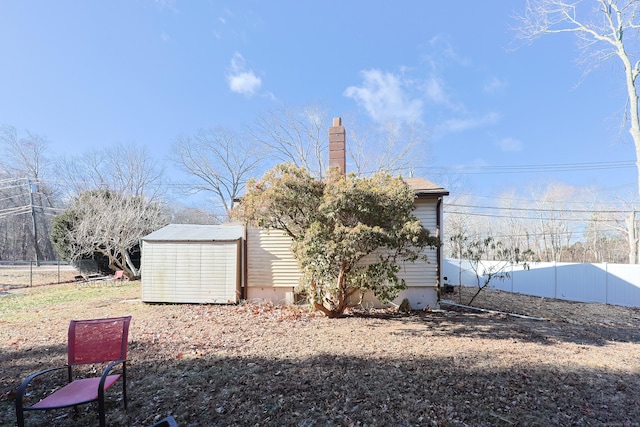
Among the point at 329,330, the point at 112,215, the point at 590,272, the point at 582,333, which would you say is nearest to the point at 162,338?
the point at 329,330

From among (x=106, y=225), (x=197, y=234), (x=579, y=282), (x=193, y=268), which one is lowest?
(x=579, y=282)

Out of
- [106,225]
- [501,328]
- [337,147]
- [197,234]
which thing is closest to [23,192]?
[106,225]

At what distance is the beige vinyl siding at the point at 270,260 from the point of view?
8641mm

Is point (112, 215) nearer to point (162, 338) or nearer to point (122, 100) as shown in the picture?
point (122, 100)

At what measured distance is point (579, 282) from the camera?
11.5 m

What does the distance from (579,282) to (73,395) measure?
590 inches

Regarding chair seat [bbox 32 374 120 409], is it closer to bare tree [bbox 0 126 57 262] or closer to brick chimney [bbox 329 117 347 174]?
brick chimney [bbox 329 117 347 174]

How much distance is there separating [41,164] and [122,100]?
23.1 metres

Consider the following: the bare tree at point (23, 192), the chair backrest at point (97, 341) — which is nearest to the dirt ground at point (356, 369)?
the chair backrest at point (97, 341)

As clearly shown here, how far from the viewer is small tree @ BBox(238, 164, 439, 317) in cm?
609

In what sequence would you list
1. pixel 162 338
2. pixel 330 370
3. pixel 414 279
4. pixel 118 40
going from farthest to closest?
pixel 118 40 < pixel 414 279 < pixel 162 338 < pixel 330 370

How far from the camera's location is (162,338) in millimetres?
5570

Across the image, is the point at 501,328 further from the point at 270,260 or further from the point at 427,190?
the point at 270,260

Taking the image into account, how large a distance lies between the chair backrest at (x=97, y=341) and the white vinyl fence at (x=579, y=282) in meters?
14.5
